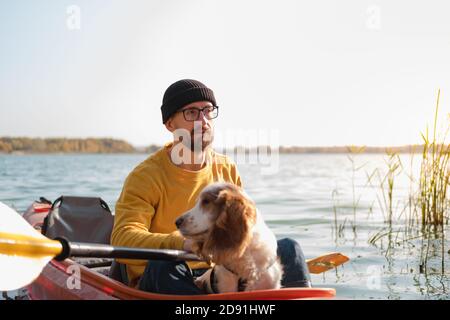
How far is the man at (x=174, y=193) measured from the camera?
3057mm

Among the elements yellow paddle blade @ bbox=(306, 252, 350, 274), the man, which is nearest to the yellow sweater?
the man

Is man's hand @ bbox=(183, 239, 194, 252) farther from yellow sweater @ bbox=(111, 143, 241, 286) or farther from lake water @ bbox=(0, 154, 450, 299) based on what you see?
lake water @ bbox=(0, 154, 450, 299)

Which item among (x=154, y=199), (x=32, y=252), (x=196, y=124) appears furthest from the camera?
(x=196, y=124)

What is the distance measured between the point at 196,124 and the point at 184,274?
0.92m

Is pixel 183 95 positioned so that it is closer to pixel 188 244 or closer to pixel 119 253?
pixel 188 244

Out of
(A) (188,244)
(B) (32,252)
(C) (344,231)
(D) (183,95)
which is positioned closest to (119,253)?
(A) (188,244)

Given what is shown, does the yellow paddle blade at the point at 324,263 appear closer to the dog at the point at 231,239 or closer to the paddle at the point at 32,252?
the dog at the point at 231,239

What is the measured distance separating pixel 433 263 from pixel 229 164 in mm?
3436

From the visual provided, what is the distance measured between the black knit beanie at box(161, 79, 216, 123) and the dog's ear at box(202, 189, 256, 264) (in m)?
0.82

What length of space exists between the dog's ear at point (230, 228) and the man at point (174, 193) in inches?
6.9

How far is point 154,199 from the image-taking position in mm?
3371

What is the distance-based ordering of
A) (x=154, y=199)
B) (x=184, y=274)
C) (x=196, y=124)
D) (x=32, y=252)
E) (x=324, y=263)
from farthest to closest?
1. (x=324, y=263)
2. (x=196, y=124)
3. (x=154, y=199)
4. (x=184, y=274)
5. (x=32, y=252)
